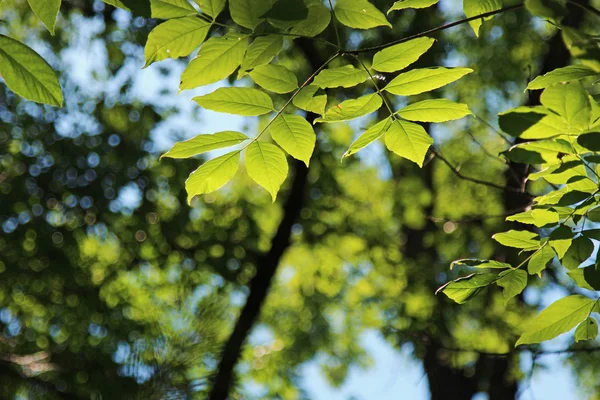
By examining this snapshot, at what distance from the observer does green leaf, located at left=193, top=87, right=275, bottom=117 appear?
124cm

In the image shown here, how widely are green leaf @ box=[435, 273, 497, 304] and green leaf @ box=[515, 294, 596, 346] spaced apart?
0.15 m

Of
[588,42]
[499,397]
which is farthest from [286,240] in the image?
[588,42]

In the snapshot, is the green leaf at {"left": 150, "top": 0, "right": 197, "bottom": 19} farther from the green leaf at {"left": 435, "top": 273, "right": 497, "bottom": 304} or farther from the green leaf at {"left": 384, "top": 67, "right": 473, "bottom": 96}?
the green leaf at {"left": 435, "top": 273, "right": 497, "bottom": 304}

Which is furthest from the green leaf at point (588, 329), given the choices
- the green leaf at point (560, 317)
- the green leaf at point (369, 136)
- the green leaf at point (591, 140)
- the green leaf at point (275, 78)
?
the green leaf at point (275, 78)

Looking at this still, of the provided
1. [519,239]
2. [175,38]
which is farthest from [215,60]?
[519,239]

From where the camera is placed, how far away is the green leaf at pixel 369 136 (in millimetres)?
1254

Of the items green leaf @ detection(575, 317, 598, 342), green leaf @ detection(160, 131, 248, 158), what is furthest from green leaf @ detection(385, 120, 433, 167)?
green leaf @ detection(575, 317, 598, 342)

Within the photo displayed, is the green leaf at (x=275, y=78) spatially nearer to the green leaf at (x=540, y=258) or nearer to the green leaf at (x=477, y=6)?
the green leaf at (x=477, y=6)

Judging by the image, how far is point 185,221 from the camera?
23.0 ft

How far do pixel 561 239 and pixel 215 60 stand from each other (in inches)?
36.2

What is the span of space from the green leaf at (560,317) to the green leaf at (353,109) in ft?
2.22

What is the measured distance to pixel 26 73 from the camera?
3.59 ft

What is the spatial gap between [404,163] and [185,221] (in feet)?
13.1

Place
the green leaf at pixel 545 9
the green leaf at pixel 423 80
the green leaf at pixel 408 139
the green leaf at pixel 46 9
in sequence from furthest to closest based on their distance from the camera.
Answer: the green leaf at pixel 408 139 → the green leaf at pixel 423 80 → the green leaf at pixel 46 9 → the green leaf at pixel 545 9
